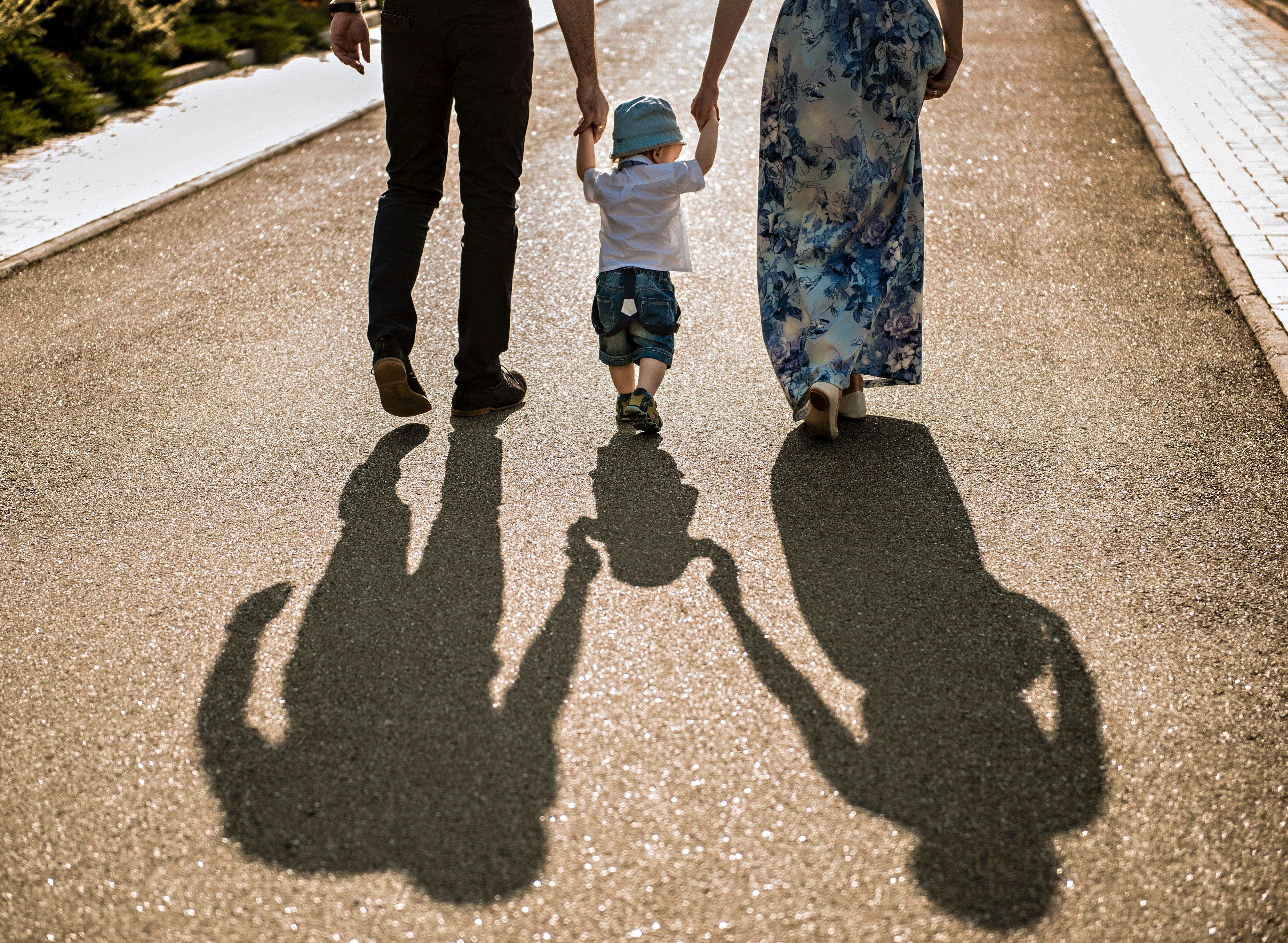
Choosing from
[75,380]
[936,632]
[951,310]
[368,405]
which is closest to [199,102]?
[75,380]

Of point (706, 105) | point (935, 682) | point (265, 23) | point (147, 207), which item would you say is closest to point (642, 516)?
point (935, 682)

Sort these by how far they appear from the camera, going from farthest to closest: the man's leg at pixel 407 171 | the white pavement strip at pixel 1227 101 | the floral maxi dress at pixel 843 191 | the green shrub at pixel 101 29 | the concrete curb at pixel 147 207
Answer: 1. the green shrub at pixel 101 29
2. the concrete curb at pixel 147 207
3. the white pavement strip at pixel 1227 101
4. the man's leg at pixel 407 171
5. the floral maxi dress at pixel 843 191

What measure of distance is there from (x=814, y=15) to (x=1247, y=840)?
2.61 metres

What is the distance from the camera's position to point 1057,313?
488cm

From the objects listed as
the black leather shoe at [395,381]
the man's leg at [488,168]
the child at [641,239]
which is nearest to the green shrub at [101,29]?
the man's leg at [488,168]

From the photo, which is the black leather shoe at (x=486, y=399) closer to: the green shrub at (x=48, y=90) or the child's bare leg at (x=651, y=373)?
the child's bare leg at (x=651, y=373)

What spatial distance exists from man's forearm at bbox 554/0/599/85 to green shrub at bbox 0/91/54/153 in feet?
20.3

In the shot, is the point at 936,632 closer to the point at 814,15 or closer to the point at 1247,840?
the point at 1247,840

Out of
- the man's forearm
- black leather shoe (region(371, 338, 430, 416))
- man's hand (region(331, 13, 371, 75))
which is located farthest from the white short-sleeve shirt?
man's hand (region(331, 13, 371, 75))

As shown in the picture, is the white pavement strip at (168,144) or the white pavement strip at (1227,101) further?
the white pavement strip at (168,144)

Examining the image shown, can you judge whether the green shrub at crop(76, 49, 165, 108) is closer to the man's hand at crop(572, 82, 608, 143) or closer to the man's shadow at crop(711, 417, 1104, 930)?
the man's hand at crop(572, 82, 608, 143)

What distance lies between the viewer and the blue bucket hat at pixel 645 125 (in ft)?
11.7

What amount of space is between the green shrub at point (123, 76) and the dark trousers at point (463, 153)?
6756 mm

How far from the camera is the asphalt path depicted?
7.04 feet
